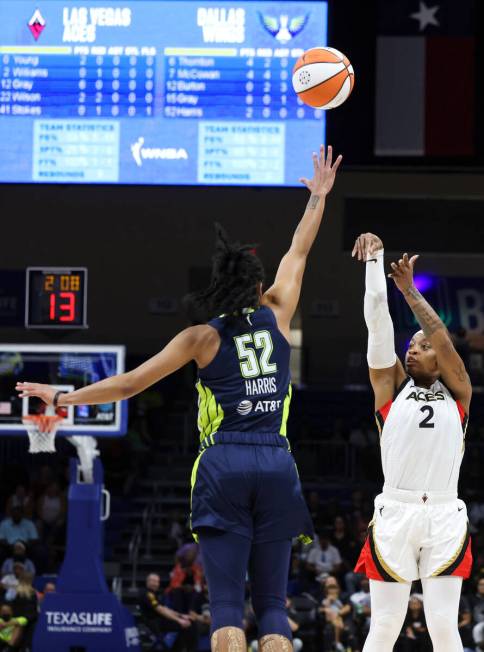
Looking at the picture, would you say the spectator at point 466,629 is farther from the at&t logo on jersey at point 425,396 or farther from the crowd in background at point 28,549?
the at&t logo on jersey at point 425,396

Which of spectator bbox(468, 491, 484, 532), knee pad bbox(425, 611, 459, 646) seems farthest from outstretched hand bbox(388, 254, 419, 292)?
spectator bbox(468, 491, 484, 532)

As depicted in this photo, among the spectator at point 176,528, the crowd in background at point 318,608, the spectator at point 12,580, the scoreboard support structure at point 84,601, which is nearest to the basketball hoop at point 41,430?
the scoreboard support structure at point 84,601

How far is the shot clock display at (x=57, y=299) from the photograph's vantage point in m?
12.0

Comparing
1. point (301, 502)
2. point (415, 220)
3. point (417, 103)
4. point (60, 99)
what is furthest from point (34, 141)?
point (301, 502)

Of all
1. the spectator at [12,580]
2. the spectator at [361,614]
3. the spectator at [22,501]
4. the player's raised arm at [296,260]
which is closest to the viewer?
the player's raised arm at [296,260]

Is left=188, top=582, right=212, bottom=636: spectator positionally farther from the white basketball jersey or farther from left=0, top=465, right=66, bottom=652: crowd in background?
the white basketball jersey

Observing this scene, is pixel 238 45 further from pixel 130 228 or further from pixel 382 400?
pixel 130 228

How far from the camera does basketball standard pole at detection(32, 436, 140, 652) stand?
41.4ft

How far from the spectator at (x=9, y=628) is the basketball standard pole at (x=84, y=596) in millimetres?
1430

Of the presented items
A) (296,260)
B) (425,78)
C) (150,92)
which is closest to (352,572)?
(425,78)

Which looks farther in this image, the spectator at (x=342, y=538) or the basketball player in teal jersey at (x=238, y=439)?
the spectator at (x=342, y=538)

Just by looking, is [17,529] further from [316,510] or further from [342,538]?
[342,538]

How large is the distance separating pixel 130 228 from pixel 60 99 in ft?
30.2

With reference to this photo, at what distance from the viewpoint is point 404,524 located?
591cm
